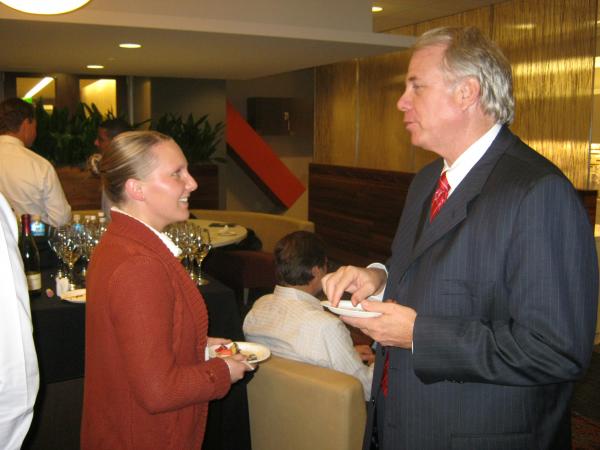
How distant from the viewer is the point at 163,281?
5.11 ft

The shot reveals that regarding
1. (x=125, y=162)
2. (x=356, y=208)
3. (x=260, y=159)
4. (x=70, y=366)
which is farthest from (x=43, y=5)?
(x=260, y=159)

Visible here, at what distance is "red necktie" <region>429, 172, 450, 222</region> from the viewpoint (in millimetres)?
1508

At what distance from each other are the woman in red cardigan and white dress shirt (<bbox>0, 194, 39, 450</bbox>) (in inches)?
21.6

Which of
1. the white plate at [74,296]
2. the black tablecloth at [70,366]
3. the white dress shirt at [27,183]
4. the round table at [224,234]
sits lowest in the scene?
the black tablecloth at [70,366]

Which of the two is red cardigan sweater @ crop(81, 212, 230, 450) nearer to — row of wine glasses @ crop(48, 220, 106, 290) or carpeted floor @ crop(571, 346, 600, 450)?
row of wine glasses @ crop(48, 220, 106, 290)

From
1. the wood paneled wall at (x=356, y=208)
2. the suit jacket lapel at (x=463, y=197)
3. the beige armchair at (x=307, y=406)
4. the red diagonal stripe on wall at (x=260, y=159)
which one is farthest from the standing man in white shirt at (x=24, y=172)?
the red diagonal stripe on wall at (x=260, y=159)

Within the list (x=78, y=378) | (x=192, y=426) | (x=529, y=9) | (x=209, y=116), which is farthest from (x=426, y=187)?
(x=209, y=116)

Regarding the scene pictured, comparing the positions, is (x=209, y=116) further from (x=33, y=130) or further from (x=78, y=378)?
(x=78, y=378)

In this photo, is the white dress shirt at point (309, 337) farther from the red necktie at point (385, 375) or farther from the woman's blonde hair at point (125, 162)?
the woman's blonde hair at point (125, 162)

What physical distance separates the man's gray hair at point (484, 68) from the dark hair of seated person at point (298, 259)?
4.18 ft

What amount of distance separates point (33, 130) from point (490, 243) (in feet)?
13.2

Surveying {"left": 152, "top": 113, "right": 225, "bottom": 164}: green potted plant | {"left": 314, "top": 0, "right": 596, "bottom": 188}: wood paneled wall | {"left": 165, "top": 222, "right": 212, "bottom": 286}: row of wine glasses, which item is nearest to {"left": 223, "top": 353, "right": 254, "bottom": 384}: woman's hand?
{"left": 165, "top": 222, "right": 212, "bottom": 286}: row of wine glasses

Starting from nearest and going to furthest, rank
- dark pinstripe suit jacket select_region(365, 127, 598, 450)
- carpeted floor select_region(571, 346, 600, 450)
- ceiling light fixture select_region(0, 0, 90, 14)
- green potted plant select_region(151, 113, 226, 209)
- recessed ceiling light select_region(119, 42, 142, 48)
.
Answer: dark pinstripe suit jacket select_region(365, 127, 598, 450)
ceiling light fixture select_region(0, 0, 90, 14)
carpeted floor select_region(571, 346, 600, 450)
recessed ceiling light select_region(119, 42, 142, 48)
green potted plant select_region(151, 113, 226, 209)

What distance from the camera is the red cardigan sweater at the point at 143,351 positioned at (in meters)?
1.51
